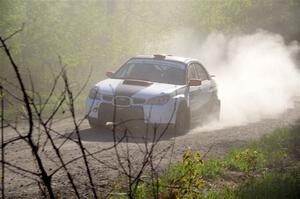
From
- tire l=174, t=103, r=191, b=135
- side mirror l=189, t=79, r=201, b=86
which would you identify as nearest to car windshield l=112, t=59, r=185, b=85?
side mirror l=189, t=79, r=201, b=86

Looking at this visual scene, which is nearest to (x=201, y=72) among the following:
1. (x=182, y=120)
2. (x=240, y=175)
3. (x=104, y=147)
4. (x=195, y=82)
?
(x=195, y=82)

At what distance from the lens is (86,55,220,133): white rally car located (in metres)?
11.3

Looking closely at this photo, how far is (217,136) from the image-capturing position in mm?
12047

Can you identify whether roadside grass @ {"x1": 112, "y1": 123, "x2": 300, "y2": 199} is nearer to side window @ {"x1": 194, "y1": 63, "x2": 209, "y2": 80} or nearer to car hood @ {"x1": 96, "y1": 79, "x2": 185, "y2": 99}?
car hood @ {"x1": 96, "y1": 79, "x2": 185, "y2": 99}

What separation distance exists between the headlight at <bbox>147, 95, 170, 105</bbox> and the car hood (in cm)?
9

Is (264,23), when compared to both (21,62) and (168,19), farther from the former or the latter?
(21,62)

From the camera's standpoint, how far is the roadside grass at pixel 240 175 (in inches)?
233

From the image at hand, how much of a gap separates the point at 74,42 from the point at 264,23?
852 inches

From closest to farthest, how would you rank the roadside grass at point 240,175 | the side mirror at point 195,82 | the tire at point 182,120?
the roadside grass at point 240,175 → the tire at point 182,120 → the side mirror at point 195,82

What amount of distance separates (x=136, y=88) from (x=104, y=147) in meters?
2.13

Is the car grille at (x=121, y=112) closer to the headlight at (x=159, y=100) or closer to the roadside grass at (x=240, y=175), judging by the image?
the headlight at (x=159, y=100)

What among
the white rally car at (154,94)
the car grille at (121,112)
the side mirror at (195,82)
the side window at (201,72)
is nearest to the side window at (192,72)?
the white rally car at (154,94)

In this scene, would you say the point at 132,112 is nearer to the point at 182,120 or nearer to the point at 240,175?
the point at 182,120

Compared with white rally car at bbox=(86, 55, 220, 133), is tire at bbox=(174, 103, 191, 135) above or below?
below
